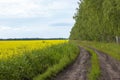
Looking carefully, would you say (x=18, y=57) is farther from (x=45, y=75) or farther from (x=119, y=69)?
(x=119, y=69)

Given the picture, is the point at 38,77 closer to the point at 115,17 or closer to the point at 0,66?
the point at 0,66

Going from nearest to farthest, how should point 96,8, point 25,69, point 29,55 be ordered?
point 25,69
point 29,55
point 96,8

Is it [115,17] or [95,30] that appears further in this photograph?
[95,30]

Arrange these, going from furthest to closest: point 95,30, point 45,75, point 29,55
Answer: point 95,30 → point 29,55 → point 45,75

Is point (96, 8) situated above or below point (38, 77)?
above

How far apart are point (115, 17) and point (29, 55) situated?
79.6ft

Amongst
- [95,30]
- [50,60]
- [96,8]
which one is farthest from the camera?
[95,30]

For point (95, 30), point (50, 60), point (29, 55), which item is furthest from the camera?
point (95, 30)

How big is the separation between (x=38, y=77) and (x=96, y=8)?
121 feet

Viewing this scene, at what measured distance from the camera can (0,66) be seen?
16.3 m

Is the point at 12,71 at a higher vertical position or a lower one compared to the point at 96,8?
lower

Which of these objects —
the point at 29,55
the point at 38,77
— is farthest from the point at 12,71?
the point at 29,55

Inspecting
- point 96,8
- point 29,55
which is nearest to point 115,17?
point 96,8

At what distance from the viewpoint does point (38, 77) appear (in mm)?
19141
